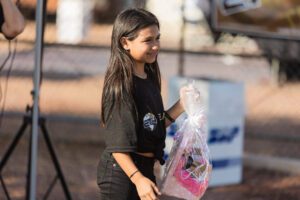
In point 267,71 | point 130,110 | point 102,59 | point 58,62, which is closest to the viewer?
point 130,110

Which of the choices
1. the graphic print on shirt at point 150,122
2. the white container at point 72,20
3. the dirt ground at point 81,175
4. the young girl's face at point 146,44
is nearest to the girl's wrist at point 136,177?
the graphic print on shirt at point 150,122

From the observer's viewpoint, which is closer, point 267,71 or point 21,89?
point 21,89

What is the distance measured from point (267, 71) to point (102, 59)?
11.5 ft

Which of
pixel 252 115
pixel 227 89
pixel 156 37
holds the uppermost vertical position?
pixel 156 37

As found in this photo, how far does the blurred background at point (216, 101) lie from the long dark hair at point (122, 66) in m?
1.85

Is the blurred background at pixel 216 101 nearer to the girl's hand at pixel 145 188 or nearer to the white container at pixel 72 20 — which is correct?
the girl's hand at pixel 145 188

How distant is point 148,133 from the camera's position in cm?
408

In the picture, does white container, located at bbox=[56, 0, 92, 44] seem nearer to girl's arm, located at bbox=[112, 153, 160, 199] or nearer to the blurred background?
the blurred background

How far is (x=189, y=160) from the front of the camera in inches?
162

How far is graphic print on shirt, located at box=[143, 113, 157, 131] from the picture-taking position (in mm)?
4066

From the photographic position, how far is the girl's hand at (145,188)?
388cm

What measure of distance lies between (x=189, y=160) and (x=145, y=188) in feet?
1.05

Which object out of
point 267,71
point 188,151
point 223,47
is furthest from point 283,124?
point 188,151

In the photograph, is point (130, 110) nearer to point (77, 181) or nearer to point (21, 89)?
point (77, 181)
